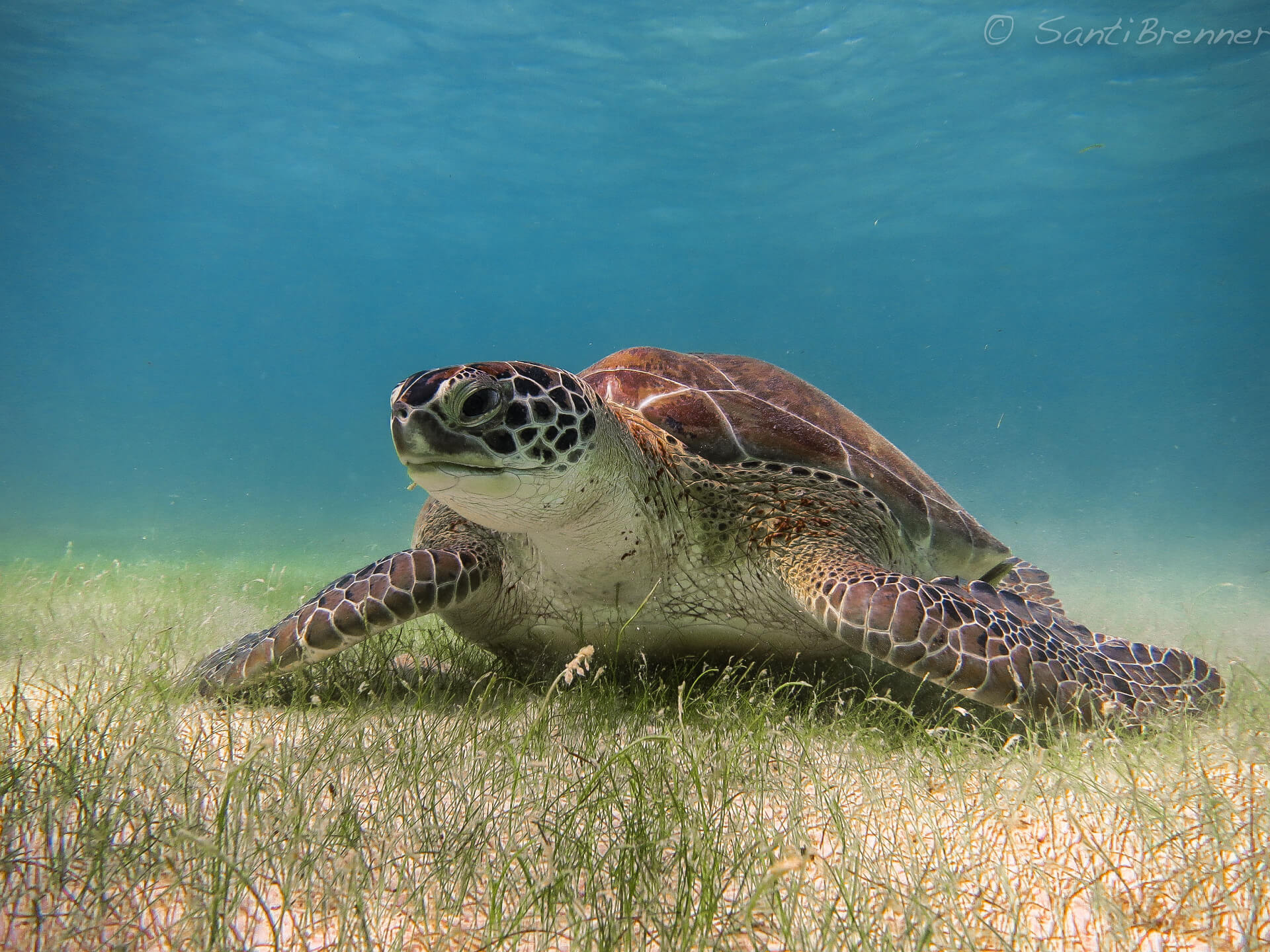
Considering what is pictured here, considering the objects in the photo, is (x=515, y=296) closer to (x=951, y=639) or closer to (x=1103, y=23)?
(x=1103, y=23)

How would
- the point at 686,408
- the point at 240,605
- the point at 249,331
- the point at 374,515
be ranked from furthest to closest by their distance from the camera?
1. the point at 249,331
2. the point at 374,515
3. the point at 240,605
4. the point at 686,408

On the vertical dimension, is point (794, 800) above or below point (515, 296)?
below

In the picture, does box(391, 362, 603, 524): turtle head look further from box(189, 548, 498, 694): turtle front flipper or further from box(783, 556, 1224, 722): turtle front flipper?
box(783, 556, 1224, 722): turtle front flipper

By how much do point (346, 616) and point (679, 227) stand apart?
45.0 m

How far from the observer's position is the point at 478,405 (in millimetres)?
2172

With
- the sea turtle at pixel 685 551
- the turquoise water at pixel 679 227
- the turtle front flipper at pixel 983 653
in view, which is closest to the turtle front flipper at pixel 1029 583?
the sea turtle at pixel 685 551

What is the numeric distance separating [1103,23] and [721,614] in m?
24.5

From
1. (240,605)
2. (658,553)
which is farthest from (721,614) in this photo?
(240,605)

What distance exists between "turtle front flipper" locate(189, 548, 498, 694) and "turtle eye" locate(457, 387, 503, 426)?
1047mm

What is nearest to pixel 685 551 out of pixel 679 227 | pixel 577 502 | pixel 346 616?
pixel 577 502

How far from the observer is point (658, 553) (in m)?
2.94

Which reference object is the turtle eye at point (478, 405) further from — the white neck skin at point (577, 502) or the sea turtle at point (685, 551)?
the white neck skin at point (577, 502)

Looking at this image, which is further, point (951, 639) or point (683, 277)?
point (683, 277)

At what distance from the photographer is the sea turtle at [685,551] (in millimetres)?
2322
